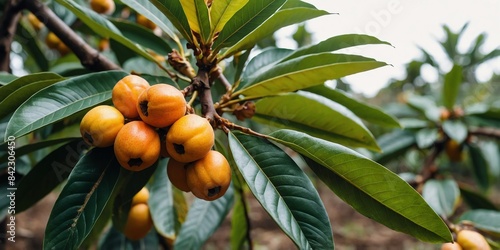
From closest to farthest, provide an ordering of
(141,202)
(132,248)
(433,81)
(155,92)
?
1. (155,92)
2. (141,202)
3. (132,248)
4. (433,81)

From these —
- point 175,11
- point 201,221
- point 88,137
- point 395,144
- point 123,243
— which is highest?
point 175,11

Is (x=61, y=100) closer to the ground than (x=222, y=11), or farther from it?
closer to the ground

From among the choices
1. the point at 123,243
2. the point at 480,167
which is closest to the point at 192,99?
Result: the point at 123,243

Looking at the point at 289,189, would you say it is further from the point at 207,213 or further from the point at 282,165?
the point at 207,213

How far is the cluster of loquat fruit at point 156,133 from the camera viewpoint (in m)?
0.70

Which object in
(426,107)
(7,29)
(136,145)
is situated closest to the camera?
(136,145)

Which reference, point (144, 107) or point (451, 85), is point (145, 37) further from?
point (451, 85)

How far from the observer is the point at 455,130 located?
1818 millimetres

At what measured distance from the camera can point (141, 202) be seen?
122cm

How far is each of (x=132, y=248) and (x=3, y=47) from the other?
2.35 ft

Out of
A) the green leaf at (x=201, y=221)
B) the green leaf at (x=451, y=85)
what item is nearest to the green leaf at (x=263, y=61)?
the green leaf at (x=201, y=221)

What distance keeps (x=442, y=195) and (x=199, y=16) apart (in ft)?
4.14

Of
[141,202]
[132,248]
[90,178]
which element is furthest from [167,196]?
[90,178]

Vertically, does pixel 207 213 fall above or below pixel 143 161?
below
